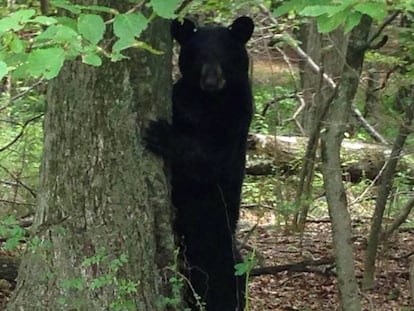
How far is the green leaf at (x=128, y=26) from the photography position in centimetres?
280

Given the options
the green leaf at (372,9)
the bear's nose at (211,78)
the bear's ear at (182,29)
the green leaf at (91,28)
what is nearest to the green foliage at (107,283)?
the bear's nose at (211,78)

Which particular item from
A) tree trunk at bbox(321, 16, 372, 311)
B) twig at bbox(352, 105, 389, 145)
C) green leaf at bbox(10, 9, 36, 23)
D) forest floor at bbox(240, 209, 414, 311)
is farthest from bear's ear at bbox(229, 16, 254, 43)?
twig at bbox(352, 105, 389, 145)

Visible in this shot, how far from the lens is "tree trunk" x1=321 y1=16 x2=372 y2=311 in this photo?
488 cm

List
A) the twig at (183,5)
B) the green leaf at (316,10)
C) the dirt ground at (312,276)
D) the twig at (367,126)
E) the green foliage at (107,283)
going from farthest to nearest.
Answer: the twig at (367,126) < the dirt ground at (312,276) < the green foliage at (107,283) < the twig at (183,5) < the green leaf at (316,10)

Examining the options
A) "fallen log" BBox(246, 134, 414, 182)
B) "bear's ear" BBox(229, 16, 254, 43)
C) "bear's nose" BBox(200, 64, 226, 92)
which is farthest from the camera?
"fallen log" BBox(246, 134, 414, 182)

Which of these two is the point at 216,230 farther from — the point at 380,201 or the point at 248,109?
the point at 380,201

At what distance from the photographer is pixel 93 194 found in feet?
14.4

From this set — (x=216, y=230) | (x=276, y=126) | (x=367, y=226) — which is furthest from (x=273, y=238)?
(x=216, y=230)

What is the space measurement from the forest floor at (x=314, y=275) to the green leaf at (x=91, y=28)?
11.4ft

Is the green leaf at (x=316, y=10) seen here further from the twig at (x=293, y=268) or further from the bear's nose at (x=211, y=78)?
the twig at (x=293, y=268)

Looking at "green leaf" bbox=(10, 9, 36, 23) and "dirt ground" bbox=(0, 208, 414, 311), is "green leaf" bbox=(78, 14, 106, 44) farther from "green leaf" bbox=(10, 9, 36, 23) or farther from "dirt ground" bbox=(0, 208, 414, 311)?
"dirt ground" bbox=(0, 208, 414, 311)

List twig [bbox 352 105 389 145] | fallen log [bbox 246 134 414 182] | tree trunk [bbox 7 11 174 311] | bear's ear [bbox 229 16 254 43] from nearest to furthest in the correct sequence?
tree trunk [bbox 7 11 174 311], bear's ear [bbox 229 16 254 43], twig [bbox 352 105 389 145], fallen log [bbox 246 134 414 182]

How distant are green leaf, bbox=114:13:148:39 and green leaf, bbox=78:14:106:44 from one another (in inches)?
2.3

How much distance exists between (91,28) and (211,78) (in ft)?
6.89
